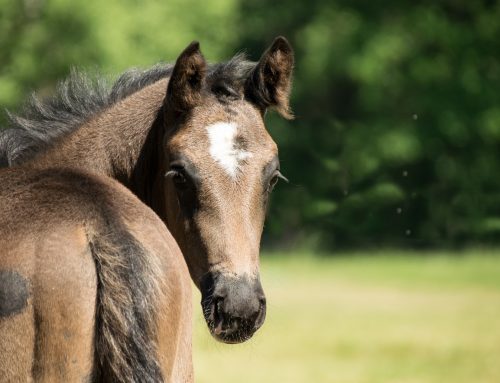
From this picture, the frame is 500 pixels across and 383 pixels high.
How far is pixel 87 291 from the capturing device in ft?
9.55

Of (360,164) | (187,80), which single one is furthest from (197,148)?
(360,164)

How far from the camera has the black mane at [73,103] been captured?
4.34m

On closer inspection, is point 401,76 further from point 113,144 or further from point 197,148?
point 197,148

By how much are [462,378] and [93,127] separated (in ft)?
27.0

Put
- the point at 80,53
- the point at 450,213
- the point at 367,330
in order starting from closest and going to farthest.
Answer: the point at 450,213
the point at 367,330
the point at 80,53

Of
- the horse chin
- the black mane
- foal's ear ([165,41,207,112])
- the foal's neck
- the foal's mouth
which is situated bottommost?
the horse chin

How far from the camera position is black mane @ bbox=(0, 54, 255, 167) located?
4.34m

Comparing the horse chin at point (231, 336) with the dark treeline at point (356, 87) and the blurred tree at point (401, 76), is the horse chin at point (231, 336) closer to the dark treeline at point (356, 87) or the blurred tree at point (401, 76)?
the dark treeline at point (356, 87)

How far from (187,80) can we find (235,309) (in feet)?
4.16

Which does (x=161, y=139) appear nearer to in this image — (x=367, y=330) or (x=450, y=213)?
(x=450, y=213)

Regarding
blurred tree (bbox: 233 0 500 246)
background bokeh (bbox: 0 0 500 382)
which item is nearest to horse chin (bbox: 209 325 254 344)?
background bokeh (bbox: 0 0 500 382)

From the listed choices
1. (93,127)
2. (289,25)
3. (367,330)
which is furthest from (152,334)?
(289,25)

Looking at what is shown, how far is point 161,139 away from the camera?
443 cm

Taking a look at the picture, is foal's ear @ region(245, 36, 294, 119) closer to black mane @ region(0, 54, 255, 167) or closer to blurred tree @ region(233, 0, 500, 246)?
black mane @ region(0, 54, 255, 167)
